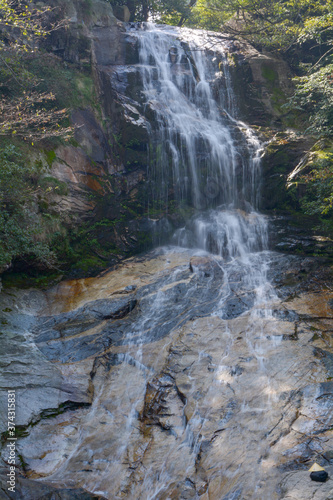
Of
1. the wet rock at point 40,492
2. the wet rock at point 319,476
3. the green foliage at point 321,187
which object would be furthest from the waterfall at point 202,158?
the wet rock at point 40,492

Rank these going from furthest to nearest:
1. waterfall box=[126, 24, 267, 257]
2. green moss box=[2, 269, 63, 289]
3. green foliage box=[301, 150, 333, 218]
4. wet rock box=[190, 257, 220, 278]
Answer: waterfall box=[126, 24, 267, 257]
wet rock box=[190, 257, 220, 278]
green foliage box=[301, 150, 333, 218]
green moss box=[2, 269, 63, 289]

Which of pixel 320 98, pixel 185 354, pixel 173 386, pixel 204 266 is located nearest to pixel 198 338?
pixel 185 354

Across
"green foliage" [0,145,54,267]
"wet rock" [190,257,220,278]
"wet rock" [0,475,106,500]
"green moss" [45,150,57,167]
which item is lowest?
"wet rock" [0,475,106,500]

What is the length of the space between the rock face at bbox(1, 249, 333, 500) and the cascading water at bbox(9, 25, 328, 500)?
0.08 ft

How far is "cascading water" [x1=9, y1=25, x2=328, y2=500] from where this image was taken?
18.7ft

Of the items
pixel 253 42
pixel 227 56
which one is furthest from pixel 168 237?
pixel 253 42

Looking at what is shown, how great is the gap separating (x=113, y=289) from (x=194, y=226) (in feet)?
14.9

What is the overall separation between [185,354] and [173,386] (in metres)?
0.88

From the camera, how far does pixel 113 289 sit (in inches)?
400

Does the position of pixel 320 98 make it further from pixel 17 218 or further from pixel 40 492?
pixel 40 492

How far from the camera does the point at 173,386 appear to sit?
713 cm

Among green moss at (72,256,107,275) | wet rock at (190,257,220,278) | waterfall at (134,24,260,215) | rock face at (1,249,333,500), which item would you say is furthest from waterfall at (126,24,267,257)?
green moss at (72,256,107,275)

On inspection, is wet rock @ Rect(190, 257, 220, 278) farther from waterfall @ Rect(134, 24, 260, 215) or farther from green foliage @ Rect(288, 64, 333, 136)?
green foliage @ Rect(288, 64, 333, 136)

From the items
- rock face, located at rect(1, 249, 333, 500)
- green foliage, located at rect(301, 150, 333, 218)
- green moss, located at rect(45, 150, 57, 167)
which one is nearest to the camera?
rock face, located at rect(1, 249, 333, 500)
